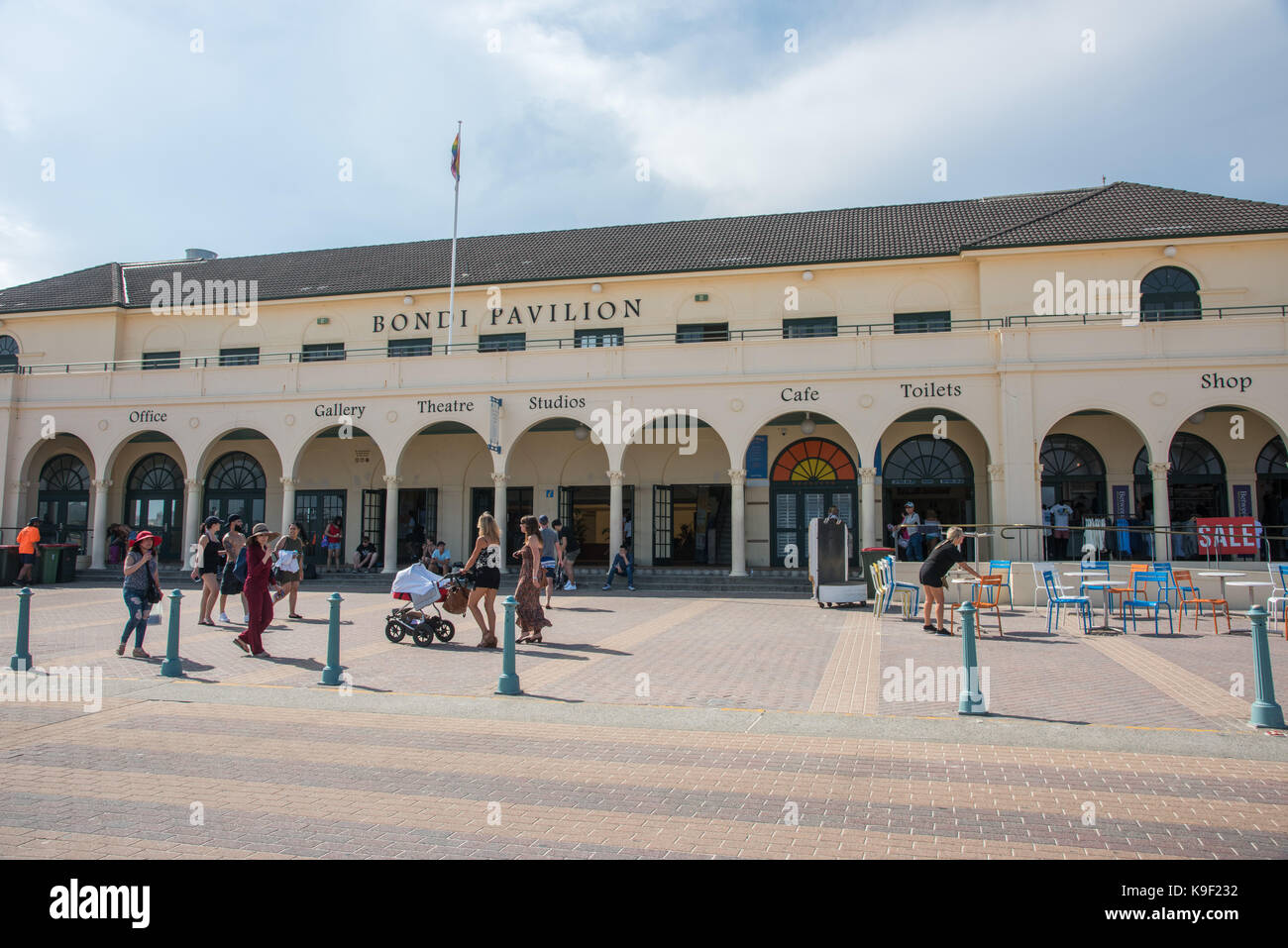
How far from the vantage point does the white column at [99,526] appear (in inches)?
1023

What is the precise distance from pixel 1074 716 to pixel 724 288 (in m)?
20.5

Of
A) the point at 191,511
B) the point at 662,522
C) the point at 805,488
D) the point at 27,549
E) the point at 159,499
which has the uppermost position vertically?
the point at 805,488

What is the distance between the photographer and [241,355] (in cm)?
2961

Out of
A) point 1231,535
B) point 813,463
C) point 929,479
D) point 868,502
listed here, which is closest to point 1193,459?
point 1231,535

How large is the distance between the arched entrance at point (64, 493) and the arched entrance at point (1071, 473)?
31.8 metres

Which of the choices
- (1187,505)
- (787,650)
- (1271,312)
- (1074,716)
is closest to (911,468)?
(1187,505)

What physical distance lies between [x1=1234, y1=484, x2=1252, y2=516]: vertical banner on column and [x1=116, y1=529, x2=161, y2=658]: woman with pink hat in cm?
2486

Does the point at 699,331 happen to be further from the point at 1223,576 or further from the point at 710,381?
the point at 1223,576

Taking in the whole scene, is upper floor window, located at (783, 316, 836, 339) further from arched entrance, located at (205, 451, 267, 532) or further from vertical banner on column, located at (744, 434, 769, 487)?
arched entrance, located at (205, 451, 267, 532)

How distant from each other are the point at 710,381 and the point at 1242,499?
14552 mm

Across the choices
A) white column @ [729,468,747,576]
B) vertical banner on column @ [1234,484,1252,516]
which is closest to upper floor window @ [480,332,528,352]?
white column @ [729,468,747,576]

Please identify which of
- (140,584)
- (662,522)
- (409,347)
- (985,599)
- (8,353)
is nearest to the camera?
(140,584)
